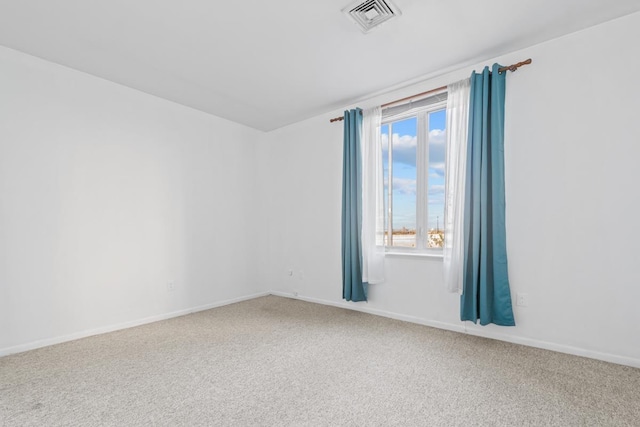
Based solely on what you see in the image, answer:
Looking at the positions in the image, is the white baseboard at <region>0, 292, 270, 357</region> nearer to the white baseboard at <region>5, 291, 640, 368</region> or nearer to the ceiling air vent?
the white baseboard at <region>5, 291, 640, 368</region>

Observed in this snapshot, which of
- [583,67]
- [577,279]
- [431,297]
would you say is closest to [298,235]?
[431,297]

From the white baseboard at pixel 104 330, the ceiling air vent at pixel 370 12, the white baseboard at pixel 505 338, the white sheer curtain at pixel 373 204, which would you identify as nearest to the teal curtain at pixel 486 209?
the white baseboard at pixel 505 338

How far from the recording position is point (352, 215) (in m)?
3.47

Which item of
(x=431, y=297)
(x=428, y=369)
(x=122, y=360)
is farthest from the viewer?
(x=431, y=297)

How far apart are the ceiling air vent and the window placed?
118 cm

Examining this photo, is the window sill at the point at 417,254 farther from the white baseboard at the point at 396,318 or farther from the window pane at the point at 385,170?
the white baseboard at the point at 396,318

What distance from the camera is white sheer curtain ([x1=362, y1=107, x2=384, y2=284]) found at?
331 cm

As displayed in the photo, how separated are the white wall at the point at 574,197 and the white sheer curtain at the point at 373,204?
58cm

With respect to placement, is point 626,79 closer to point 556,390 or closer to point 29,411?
point 556,390

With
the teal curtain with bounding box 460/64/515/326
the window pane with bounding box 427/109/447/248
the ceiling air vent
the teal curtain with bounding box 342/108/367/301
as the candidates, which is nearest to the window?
the window pane with bounding box 427/109/447/248

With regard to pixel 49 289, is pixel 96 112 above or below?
above

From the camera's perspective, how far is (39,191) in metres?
2.57

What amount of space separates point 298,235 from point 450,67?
2625mm

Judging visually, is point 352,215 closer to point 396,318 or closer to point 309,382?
point 396,318
